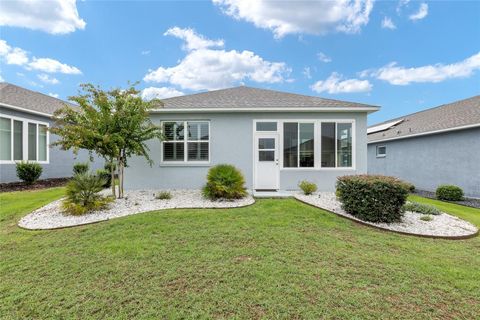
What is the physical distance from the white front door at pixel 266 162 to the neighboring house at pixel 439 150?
8.78 m

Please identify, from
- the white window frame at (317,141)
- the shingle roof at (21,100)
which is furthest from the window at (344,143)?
the shingle roof at (21,100)

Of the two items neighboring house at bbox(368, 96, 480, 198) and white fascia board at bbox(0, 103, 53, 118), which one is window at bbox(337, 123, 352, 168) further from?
white fascia board at bbox(0, 103, 53, 118)

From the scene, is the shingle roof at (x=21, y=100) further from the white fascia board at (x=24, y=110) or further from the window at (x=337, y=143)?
the window at (x=337, y=143)

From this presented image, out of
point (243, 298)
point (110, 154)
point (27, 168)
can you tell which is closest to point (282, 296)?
point (243, 298)

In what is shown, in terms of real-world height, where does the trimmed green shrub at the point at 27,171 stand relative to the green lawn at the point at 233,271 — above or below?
above

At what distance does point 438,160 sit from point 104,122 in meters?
15.3

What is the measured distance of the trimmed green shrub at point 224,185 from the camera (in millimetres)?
7453

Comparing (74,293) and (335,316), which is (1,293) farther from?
(335,316)

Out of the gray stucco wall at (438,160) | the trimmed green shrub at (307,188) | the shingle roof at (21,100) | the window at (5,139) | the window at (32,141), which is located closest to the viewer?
the trimmed green shrub at (307,188)

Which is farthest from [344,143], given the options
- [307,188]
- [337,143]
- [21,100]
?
[21,100]

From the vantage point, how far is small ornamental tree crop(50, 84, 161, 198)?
6691 mm

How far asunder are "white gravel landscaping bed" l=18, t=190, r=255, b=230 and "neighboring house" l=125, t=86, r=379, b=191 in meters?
1.17

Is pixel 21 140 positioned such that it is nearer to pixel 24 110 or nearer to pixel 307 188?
pixel 24 110

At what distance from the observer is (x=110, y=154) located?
7223 millimetres
